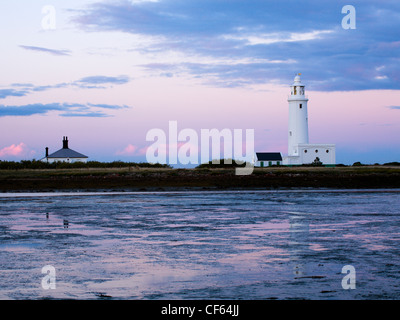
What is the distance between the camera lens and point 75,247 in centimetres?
1238

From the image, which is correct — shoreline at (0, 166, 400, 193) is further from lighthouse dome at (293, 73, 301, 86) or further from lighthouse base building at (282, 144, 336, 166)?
lighthouse dome at (293, 73, 301, 86)

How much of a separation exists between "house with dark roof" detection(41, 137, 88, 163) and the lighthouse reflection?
233 ft

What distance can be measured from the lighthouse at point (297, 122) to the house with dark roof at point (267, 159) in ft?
11.3

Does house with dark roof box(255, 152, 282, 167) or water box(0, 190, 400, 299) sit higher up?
house with dark roof box(255, 152, 282, 167)

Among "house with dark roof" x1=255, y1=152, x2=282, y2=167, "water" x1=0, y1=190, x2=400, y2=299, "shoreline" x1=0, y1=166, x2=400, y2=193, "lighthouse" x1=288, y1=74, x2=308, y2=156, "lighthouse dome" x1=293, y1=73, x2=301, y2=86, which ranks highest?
"lighthouse dome" x1=293, y1=73, x2=301, y2=86

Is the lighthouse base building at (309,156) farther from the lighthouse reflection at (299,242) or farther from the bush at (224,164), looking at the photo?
the lighthouse reflection at (299,242)

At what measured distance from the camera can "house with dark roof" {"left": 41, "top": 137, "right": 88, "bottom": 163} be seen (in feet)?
284

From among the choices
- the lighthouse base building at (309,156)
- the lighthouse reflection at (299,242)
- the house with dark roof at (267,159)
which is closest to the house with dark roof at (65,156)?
the house with dark roof at (267,159)

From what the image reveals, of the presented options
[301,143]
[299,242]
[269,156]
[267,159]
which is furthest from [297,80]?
[299,242]

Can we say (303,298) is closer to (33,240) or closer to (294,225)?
(33,240)

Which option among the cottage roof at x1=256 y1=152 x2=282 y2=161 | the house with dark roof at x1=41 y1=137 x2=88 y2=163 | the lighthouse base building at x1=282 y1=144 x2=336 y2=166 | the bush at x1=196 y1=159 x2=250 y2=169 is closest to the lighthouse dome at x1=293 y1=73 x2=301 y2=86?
the lighthouse base building at x1=282 y1=144 x2=336 y2=166

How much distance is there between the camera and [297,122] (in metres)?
73.1

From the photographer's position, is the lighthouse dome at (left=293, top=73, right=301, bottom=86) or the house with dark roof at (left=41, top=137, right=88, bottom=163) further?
the house with dark roof at (left=41, top=137, right=88, bottom=163)
